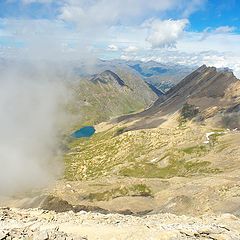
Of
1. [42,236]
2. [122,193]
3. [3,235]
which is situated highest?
[122,193]

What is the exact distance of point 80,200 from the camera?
16338 cm

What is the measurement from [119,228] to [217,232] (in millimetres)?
14767

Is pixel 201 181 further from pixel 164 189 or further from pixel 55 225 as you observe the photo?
pixel 55 225

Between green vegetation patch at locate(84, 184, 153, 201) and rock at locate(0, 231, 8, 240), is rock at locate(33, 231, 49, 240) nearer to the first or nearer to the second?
rock at locate(0, 231, 8, 240)

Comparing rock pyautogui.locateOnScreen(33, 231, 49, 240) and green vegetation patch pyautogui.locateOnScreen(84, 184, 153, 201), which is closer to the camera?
rock pyautogui.locateOnScreen(33, 231, 49, 240)

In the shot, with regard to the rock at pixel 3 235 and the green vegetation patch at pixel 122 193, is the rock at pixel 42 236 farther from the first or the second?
the green vegetation patch at pixel 122 193

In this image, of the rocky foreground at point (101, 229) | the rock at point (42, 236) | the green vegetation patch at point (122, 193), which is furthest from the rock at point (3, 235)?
the green vegetation patch at point (122, 193)

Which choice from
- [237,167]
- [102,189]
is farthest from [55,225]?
[237,167]

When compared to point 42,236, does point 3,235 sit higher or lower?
higher

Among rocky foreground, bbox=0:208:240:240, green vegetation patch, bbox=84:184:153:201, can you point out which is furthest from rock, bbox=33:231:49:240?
green vegetation patch, bbox=84:184:153:201

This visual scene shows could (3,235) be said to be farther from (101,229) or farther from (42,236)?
(101,229)

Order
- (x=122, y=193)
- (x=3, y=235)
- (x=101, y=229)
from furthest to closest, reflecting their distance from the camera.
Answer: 1. (x=122, y=193)
2. (x=101, y=229)
3. (x=3, y=235)

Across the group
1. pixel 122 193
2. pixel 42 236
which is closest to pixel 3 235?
pixel 42 236

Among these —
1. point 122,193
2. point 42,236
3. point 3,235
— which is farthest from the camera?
point 122,193
